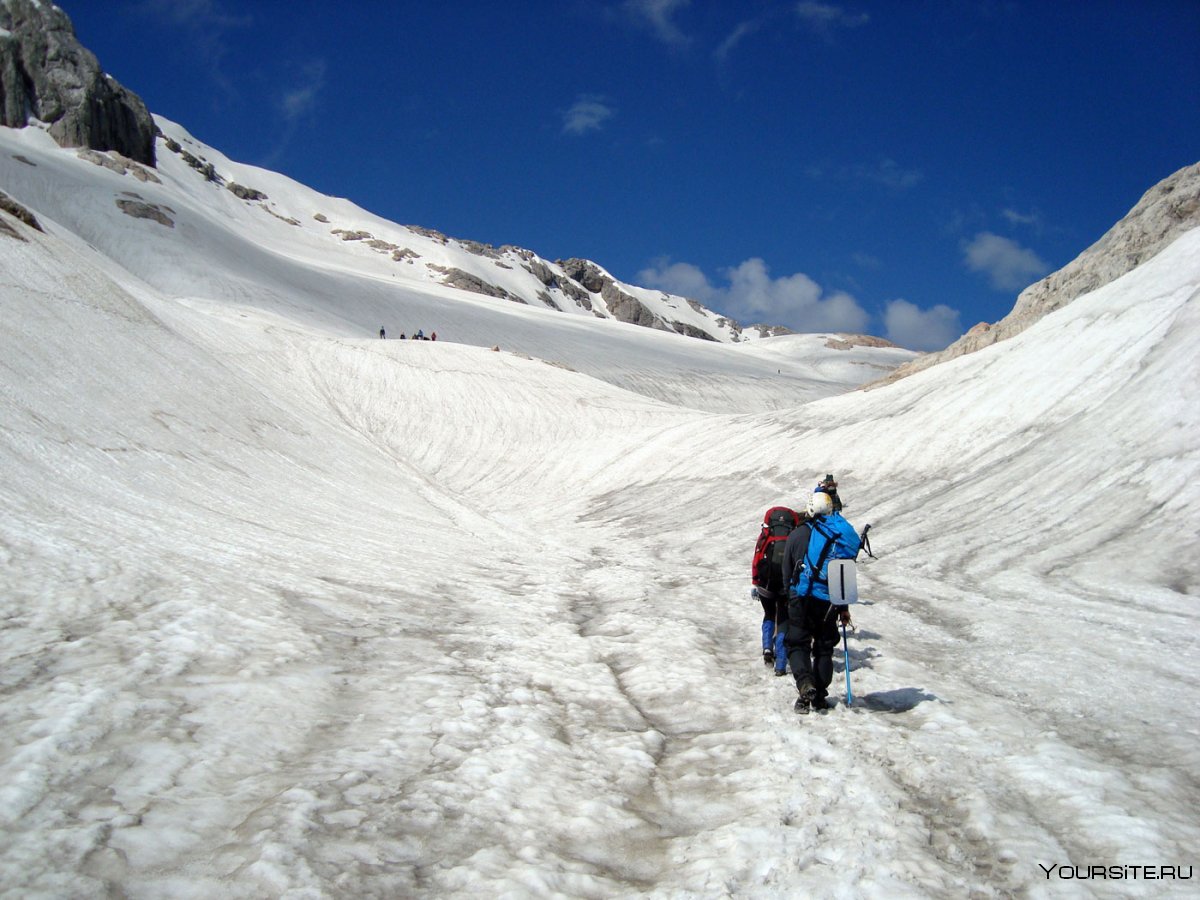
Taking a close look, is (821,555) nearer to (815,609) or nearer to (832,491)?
(815,609)

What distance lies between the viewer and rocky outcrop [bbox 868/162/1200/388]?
25.3 metres

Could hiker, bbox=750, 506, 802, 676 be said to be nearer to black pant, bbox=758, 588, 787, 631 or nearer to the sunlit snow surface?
black pant, bbox=758, 588, 787, 631

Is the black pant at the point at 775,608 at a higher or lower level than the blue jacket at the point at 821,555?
lower

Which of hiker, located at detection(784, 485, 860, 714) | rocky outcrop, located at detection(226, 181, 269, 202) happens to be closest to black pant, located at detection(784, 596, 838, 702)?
hiker, located at detection(784, 485, 860, 714)

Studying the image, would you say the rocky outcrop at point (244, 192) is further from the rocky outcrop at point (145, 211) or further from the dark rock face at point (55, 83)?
the rocky outcrop at point (145, 211)

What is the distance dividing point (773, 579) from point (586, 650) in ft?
6.87

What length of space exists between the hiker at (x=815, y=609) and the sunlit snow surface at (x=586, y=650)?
36cm

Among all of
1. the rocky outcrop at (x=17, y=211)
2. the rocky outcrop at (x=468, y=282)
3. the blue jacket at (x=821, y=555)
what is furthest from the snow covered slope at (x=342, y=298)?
the blue jacket at (x=821, y=555)

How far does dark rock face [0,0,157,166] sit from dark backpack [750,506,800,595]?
127 m

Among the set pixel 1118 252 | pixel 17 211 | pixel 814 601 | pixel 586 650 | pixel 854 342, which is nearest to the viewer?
pixel 814 601

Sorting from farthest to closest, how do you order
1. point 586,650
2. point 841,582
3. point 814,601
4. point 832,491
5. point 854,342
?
point 854,342 → point 832,491 → point 586,650 → point 814,601 → point 841,582

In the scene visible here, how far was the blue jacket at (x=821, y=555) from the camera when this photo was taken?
6523 millimetres

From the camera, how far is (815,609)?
6.57 meters

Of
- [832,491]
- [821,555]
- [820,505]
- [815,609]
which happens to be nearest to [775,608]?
[815,609]
